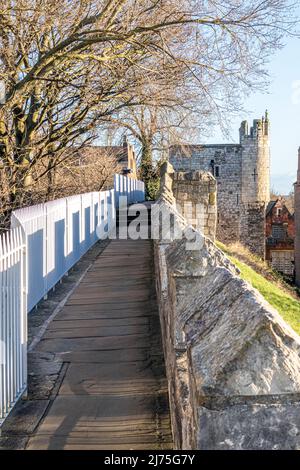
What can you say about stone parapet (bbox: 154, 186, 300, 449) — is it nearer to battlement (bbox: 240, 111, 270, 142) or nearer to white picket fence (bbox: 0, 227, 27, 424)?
white picket fence (bbox: 0, 227, 27, 424)

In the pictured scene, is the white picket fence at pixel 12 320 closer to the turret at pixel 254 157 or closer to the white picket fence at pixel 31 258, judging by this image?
the white picket fence at pixel 31 258

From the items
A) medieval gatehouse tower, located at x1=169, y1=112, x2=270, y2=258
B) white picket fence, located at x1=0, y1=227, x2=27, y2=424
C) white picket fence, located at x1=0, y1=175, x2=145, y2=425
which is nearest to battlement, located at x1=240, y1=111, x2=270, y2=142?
medieval gatehouse tower, located at x1=169, y1=112, x2=270, y2=258

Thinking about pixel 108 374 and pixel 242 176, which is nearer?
pixel 108 374

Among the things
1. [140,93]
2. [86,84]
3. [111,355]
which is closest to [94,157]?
[140,93]

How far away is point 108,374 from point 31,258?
113 inches

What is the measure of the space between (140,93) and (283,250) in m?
37.9

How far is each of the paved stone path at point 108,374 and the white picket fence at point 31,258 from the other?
416mm

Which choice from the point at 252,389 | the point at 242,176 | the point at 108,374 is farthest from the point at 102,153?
the point at 252,389

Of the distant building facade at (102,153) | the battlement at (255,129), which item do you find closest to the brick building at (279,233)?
the battlement at (255,129)

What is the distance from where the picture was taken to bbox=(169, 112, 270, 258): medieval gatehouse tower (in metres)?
46.2

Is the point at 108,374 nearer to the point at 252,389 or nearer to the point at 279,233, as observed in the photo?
the point at 252,389

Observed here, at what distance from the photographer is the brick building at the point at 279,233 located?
51.7 meters

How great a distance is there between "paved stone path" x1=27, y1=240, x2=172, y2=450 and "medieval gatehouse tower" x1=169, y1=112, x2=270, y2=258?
37191 millimetres

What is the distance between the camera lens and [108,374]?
18.0ft
